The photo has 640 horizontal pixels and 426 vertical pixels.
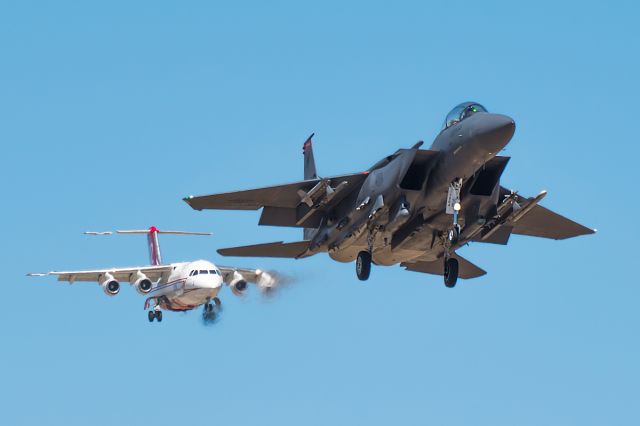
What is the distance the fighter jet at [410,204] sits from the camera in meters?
21.7

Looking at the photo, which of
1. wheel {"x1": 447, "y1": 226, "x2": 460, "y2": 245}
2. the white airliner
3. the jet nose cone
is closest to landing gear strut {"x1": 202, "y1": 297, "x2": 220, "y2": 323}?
the white airliner

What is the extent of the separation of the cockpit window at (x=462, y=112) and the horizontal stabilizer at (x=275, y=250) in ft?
18.2

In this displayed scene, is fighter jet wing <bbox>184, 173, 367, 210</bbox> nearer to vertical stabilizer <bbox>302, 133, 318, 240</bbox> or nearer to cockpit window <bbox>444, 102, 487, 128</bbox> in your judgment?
cockpit window <bbox>444, 102, 487, 128</bbox>

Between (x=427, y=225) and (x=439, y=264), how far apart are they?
4.72 metres

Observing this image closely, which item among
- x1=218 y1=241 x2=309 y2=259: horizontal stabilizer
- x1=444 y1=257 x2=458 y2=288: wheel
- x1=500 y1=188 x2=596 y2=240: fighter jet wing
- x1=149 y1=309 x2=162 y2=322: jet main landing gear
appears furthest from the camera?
x1=149 y1=309 x2=162 y2=322: jet main landing gear

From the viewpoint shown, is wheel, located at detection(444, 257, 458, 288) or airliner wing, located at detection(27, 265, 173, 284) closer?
wheel, located at detection(444, 257, 458, 288)

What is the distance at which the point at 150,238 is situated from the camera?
59.6 metres

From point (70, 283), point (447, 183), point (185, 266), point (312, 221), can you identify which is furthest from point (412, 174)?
point (70, 283)

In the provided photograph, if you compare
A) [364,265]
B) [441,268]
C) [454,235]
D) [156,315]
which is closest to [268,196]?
[364,265]

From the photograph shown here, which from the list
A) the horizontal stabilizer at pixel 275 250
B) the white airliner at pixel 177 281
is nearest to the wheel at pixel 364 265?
the horizontal stabilizer at pixel 275 250

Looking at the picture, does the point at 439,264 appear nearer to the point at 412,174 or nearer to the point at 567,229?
the point at 567,229

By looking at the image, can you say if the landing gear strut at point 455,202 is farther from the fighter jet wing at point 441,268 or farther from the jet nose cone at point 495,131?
the fighter jet wing at point 441,268

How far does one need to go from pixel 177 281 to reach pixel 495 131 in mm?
29929

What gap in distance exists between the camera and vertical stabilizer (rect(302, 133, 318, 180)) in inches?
1167
